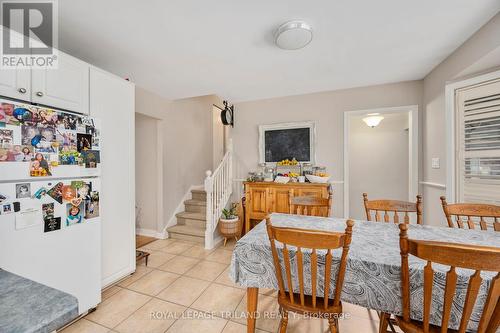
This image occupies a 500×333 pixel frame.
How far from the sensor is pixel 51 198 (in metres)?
1.51

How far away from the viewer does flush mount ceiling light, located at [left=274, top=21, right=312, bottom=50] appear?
5.57 ft

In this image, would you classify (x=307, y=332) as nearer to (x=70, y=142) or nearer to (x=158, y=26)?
(x=70, y=142)

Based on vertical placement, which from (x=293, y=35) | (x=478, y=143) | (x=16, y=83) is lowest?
(x=478, y=143)

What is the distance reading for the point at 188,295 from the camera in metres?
2.05

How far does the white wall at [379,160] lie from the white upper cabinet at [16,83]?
4.18 meters

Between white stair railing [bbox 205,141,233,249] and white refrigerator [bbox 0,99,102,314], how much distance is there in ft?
4.98

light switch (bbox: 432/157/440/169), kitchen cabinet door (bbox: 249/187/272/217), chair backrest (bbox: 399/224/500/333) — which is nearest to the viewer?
chair backrest (bbox: 399/224/500/333)

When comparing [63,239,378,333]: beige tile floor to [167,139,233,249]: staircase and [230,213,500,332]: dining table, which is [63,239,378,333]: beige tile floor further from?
[167,139,233,249]: staircase

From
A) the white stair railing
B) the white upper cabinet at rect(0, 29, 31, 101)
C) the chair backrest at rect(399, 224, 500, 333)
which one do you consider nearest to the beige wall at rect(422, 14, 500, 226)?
the chair backrest at rect(399, 224, 500, 333)

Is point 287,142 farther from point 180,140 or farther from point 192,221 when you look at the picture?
point 192,221

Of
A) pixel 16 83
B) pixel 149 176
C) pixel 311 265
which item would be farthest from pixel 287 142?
pixel 16 83

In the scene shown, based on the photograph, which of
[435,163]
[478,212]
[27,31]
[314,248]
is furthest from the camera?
[435,163]

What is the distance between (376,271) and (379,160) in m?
3.52

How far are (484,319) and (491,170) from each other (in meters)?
1.94
